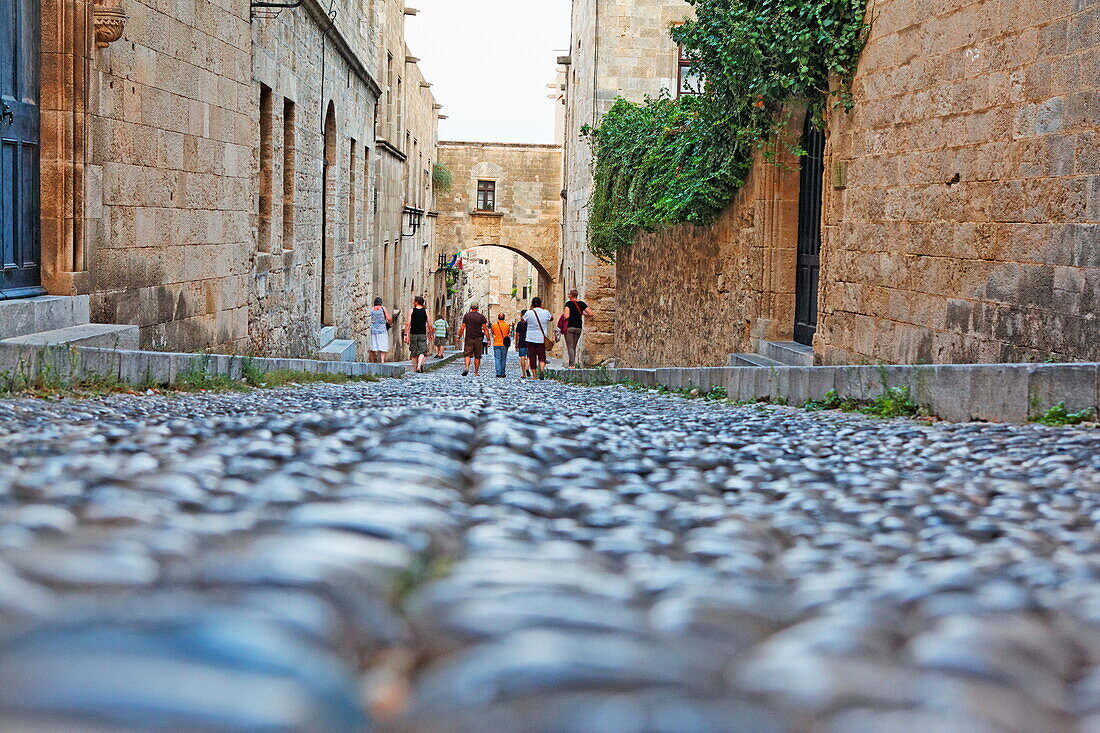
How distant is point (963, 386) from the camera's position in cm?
624

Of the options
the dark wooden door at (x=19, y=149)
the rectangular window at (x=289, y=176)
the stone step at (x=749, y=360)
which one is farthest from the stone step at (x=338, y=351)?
the dark wooden door at (x=19, y=149)

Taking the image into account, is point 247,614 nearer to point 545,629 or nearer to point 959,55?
point 545,629

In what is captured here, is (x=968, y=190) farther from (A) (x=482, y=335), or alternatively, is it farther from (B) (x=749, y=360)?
(A) (x=482, y=335)

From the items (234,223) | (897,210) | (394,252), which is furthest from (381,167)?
Answer: (897,210)

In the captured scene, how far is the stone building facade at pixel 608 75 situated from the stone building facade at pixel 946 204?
8.71 metres

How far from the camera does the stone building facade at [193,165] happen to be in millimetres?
7691

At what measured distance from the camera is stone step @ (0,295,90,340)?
22.0 feet

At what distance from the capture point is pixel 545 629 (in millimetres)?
1639

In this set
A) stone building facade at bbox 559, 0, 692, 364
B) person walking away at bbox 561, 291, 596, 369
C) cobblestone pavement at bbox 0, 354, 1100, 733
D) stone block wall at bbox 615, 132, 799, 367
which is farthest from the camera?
stone building facade at bbox 559, 0, 692, 364

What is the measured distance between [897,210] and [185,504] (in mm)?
7778

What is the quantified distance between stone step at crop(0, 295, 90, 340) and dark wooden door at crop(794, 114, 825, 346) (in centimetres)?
738

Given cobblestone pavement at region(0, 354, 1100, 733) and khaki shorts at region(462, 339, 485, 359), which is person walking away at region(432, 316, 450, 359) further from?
cobblestone pavement at region(0, 354, 1100, 733)

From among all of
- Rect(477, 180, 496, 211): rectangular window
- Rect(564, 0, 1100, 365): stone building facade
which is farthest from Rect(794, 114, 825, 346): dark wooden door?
Rect(477, 180, 496, 211): rectangular window

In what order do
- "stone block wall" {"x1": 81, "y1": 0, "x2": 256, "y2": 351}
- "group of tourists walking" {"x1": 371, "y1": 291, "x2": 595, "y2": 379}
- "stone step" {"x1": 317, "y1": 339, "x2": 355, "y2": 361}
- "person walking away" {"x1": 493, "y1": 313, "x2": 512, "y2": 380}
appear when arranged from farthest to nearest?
"person walking away" {"x1": 493, "y1": 313, "x2": 512, "y2": 380} → "group of tourists walking" {"x1": 371, "y1": 291, "x2": 595, "y2": 379} → "stone step" {"x1": 317, "y1": 339, "x2": 355, "y2": 361} → "stone block wall" {"x1": 81, "y1": 0, "x2": 256, "y2": 351}
